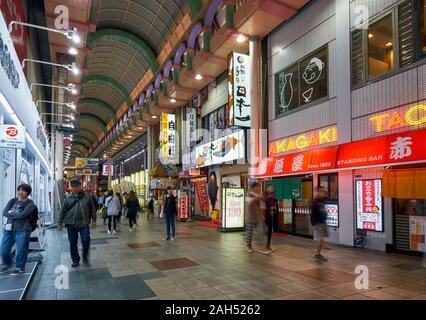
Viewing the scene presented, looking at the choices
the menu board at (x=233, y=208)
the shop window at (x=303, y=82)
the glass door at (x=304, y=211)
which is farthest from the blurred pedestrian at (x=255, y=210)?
the shop window at (x=303, y=82)

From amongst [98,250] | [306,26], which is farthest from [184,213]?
[306,26]

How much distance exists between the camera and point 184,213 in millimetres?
18016

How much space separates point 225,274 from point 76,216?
3.40m

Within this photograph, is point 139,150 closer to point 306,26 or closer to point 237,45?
point 237,45

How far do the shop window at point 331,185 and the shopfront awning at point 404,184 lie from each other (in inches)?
87.6

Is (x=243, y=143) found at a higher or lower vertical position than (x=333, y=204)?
higher

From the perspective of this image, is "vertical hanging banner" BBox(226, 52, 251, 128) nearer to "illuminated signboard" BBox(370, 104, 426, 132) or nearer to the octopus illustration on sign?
the octopus illustration on sign

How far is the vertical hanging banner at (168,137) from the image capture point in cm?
2267

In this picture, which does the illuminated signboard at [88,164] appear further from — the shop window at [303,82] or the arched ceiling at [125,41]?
the shop window at [303,82]

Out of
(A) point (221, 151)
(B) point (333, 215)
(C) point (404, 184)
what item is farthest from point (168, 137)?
→ (C) point (404, 184)

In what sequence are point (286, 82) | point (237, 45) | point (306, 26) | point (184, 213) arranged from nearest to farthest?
1. point (306, 26)
2. point (286, 82)
3. point (237, 45)
4. point (184, 213)

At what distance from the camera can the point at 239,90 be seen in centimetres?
1321
